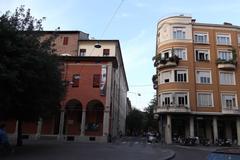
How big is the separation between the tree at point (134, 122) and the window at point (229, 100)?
1977 inches

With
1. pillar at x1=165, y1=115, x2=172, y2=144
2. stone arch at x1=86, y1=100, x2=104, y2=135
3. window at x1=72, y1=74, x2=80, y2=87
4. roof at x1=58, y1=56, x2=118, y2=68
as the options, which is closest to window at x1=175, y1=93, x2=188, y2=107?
pillar at x1=165, y1=115, x2=172, y2=144

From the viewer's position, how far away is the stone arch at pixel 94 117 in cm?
4025

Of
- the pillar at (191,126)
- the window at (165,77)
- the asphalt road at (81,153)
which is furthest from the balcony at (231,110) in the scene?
the asphalt road at (81,153)

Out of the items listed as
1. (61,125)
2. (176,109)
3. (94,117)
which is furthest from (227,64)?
(61,125)

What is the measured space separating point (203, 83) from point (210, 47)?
19.8 ft

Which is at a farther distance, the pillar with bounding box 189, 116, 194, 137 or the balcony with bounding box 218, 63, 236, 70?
the balcony with bounding box 218, 63, 236, 70

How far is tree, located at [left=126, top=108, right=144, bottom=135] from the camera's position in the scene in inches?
3659

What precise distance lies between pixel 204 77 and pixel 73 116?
20175 millimetres

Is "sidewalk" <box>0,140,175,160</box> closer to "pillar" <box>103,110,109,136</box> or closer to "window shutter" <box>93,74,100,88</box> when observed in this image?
"pillar" <box>103,110,109,136</box>

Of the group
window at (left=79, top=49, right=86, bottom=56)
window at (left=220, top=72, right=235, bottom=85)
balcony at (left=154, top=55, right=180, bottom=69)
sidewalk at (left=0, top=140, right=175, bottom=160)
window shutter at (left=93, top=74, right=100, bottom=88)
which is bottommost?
sidewalk at (left=0, top=140, right=175, bottom=160)

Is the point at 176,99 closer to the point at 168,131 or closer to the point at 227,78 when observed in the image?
the point at 168,131

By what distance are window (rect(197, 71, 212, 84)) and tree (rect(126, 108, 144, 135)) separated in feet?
162

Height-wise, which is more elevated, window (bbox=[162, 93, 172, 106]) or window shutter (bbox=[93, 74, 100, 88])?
window shutter (bbox=[93, 74, 100, 88])

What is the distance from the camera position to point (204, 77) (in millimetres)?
44875
